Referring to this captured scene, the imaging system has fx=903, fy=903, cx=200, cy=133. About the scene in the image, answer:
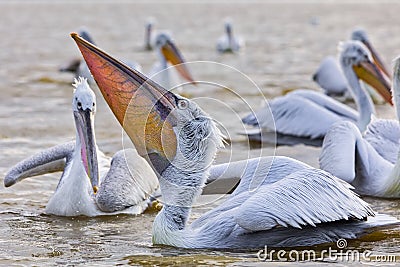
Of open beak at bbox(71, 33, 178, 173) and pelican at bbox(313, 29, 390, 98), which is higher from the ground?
pelican at bbox(313, 29, 390, 98)

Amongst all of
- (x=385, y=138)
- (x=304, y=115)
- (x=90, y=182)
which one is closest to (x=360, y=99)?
(x=304, y=115)

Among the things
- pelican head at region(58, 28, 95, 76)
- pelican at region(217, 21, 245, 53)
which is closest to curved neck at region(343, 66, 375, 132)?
pelican head at region(58, 28, 95, 76)

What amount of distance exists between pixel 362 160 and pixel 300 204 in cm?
189

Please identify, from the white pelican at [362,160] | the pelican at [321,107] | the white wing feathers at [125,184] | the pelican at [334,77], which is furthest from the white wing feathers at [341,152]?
the pelican at [334,77]

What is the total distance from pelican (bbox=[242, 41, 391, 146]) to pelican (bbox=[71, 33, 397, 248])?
3.68 m

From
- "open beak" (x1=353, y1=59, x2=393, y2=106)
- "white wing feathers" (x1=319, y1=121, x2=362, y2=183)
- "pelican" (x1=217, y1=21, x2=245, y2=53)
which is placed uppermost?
"pelican" (x1=217, y1=21, x2=245, y2=53)

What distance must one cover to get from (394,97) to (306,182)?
168 cm

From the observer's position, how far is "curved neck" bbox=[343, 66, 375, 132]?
7863 millimetres

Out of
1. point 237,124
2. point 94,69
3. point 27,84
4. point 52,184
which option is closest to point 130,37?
point 27,84

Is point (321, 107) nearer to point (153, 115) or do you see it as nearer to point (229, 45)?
point (153, 115)

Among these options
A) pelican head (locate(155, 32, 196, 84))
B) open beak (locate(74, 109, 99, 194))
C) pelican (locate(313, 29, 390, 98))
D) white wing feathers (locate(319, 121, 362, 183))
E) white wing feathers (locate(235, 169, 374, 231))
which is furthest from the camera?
pelican head (locate(155, 32, 196, 84))

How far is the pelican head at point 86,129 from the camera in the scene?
5.37 m

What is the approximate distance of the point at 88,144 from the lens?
212 inches

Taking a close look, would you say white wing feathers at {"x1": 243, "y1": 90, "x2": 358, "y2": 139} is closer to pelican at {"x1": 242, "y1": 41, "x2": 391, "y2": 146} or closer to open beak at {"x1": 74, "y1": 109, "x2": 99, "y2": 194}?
pelican at {"x1": 242, "y1": 41, "x2": 391, "y2": 146}
